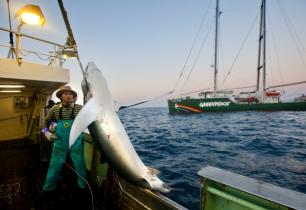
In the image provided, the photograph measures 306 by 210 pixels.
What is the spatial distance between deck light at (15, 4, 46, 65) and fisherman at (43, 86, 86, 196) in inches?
74.0

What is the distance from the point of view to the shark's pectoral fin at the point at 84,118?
4.76 feet

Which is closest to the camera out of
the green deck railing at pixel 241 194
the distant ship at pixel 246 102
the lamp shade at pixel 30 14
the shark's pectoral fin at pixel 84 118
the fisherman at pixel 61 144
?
the green deck railing at pixel 241 194

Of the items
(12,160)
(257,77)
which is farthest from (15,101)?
(257,77)

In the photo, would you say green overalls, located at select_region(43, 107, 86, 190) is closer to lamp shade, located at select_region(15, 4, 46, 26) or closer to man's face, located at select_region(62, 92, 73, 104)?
man's face, located at select_region(62, 92, 73, 104)

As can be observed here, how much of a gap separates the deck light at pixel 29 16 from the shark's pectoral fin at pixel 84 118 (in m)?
3.42

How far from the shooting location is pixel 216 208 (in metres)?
1.46

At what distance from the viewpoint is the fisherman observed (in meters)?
3.14

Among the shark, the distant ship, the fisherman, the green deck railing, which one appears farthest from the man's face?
the distant ship

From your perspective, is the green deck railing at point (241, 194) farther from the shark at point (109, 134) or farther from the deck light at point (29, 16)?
the deck light at point (29, 16)

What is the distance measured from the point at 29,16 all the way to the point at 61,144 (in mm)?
2819

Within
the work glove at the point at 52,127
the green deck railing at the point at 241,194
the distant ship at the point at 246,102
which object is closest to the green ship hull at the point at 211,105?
the distant ship at the point at 246,102

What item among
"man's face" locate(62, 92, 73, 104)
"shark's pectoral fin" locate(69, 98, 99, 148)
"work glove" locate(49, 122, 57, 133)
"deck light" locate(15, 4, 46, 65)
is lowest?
"work glove" locate(49, 122, 57, 133)

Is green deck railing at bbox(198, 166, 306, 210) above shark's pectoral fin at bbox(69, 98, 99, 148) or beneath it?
beneath

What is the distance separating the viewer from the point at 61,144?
10.4 feet
